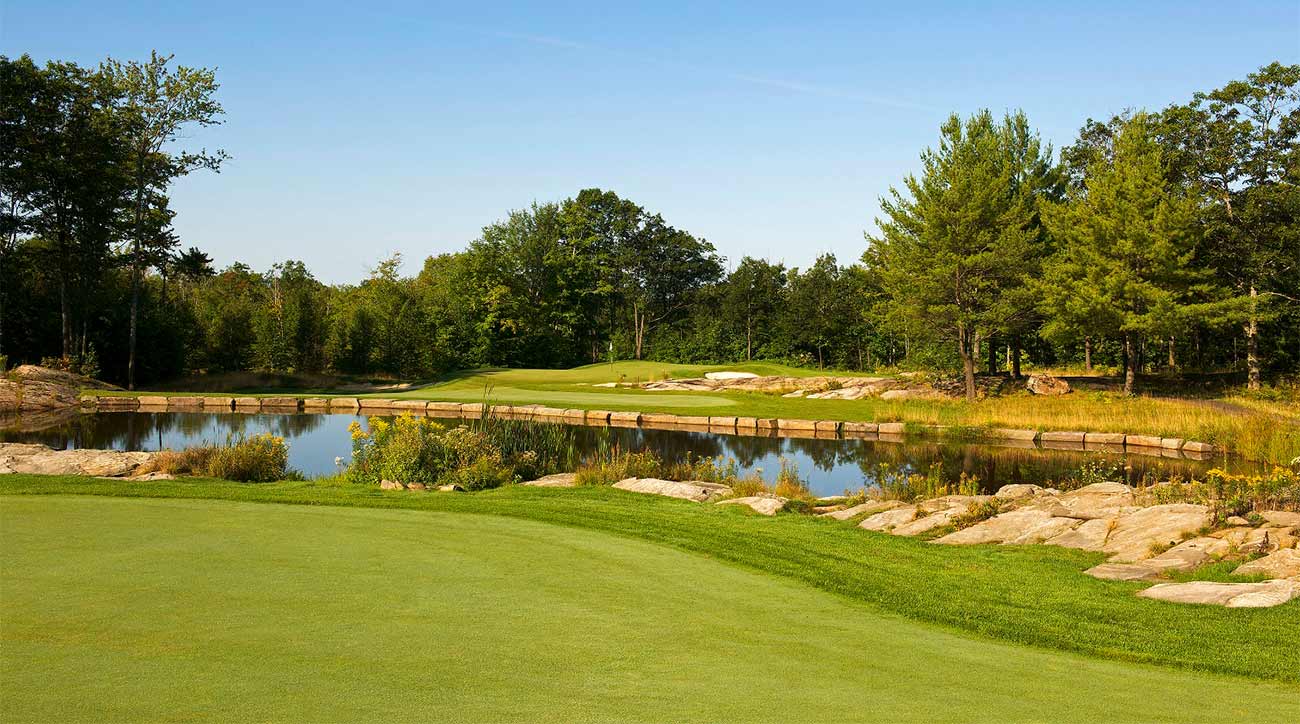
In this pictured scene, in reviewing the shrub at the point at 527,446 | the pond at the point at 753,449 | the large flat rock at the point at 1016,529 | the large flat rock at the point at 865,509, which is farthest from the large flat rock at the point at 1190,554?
the shrub at the point at 527,446

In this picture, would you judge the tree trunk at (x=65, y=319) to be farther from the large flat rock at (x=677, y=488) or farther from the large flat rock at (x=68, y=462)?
the large flat rock at (x=677, y=488)

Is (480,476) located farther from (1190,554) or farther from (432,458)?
(1190,554)

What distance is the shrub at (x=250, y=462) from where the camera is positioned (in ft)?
41.2

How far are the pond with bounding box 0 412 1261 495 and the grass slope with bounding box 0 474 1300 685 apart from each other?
5.83m

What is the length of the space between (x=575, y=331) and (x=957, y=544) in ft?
175

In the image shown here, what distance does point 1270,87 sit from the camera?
1205 inches

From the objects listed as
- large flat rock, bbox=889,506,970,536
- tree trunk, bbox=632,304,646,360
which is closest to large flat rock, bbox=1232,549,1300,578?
large flat rock, bbox=889,506,970,536

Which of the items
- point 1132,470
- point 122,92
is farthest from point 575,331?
point 1132,470

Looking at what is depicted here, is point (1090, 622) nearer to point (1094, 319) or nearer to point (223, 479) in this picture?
point (223, 479)

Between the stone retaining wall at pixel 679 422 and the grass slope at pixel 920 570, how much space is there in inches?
324

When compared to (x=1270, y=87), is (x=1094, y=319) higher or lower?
lower

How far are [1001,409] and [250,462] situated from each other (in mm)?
20916

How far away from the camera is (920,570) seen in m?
7.26

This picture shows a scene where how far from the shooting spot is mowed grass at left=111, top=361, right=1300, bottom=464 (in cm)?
2052
